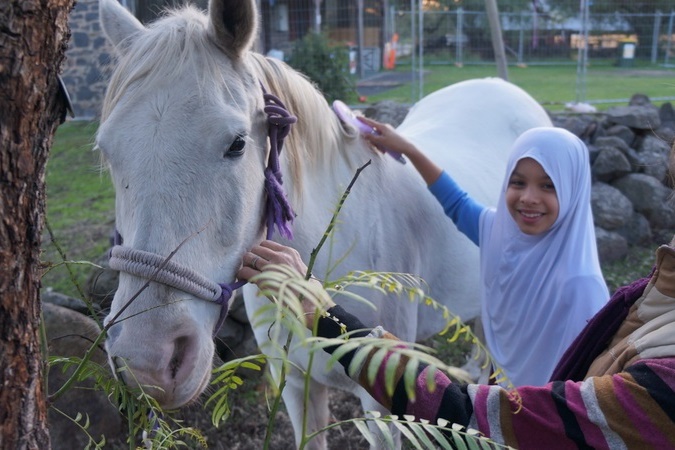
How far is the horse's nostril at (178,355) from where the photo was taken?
53.5 inches

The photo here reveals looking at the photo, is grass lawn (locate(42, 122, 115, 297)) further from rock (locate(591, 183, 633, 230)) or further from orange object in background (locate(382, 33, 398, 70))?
orange object in background (locate(382, 33, 398, 70))

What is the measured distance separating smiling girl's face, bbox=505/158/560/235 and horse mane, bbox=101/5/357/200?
24.7 inches

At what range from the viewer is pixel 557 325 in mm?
2234

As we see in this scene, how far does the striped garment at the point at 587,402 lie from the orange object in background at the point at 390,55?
13867 mm

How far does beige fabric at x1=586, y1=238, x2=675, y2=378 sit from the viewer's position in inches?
47.5

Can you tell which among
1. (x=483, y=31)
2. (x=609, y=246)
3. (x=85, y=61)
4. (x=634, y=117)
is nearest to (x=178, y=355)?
(x=609, y=246)

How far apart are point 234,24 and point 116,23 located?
1.54 ft

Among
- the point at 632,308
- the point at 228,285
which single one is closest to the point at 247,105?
the point at 228,285

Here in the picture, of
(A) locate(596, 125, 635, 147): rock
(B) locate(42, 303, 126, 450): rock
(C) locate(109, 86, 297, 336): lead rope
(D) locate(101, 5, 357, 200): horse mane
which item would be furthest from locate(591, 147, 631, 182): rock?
(C) locate(109, 86, 297, 336): lead rope

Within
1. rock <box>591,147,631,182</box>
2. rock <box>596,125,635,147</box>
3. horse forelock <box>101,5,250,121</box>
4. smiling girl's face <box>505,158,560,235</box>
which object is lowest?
rock <box>591,147,631,182</box>

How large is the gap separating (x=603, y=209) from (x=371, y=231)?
4.08 m

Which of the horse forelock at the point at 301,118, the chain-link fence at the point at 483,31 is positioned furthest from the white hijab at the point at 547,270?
the chain-link fence at the point at 483,31

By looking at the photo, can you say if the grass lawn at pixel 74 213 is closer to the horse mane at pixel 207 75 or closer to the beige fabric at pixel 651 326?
the horse mane at pixel 207 75

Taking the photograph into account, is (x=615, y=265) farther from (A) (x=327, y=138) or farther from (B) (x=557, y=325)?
(A) (x=327, y=138)
